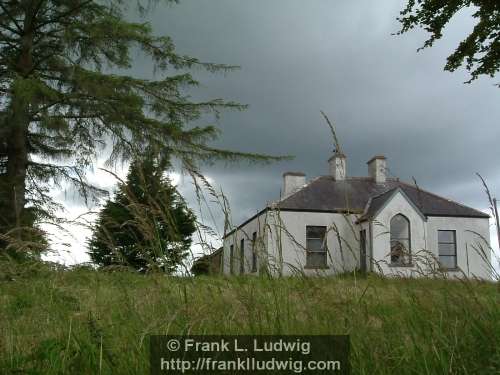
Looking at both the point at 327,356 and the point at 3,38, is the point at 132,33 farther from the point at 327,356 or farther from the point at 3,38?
the point at 327,356

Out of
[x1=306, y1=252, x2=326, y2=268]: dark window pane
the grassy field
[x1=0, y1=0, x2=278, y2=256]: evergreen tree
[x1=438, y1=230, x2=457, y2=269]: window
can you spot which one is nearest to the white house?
[x1=438, y1=230, x2=457, y2=269]: window

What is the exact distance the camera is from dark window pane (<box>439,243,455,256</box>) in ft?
83.9

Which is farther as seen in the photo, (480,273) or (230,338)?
(480,273)

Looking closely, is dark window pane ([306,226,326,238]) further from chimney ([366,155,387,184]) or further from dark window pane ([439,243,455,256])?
dark window pane ([439,243,455,256])

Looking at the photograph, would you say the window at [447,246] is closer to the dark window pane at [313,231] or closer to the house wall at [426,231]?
the house wall at [426,231]

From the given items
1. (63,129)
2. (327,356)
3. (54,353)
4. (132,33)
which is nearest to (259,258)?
(327,356)

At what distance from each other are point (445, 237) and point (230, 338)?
2528 cm

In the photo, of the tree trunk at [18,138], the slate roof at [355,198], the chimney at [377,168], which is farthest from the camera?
the chimney at [377,168]

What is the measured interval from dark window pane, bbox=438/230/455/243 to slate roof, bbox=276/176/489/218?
3.01ft

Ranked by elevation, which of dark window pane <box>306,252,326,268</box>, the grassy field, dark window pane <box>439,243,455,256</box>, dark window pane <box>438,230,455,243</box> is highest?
dark window pane <box>438,230,455,243</box>

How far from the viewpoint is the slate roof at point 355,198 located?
25.0 m

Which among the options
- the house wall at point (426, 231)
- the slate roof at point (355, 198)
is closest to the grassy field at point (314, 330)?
the house wall at point (426, 231)

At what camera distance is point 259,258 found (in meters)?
3.15

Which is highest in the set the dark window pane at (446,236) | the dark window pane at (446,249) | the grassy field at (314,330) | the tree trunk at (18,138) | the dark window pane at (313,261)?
the tree trunk at (18,138)
